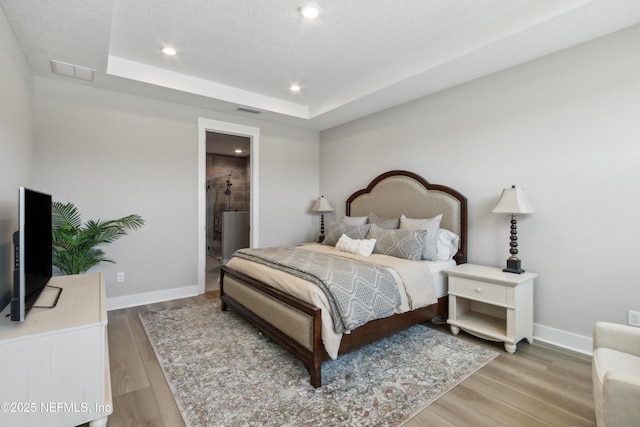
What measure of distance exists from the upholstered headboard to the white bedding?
466 mm

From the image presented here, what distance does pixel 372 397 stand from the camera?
1.98 m

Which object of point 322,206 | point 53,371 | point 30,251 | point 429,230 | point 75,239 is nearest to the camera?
point 53,371

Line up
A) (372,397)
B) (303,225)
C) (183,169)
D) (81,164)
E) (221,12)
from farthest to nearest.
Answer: (303,225)
(183,169)
(81,164)
(221,12)
(372,397)

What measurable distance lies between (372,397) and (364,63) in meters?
3.11

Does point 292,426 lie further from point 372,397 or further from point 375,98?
point 375,98

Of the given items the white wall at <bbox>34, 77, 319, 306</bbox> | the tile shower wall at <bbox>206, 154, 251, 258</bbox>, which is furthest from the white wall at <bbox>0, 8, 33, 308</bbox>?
the tile shower wall at <bbox>206, 154, 251, 258</bbox>

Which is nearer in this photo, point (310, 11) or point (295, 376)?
point (295, 376)

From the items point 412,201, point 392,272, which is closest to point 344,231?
point 412,201

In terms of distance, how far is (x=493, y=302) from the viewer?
2660mm

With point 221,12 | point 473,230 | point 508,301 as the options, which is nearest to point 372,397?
point 508,301

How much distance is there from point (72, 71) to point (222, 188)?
15.5 ft

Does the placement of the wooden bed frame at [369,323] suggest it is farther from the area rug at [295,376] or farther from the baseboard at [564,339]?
the baseboard at [564,339]

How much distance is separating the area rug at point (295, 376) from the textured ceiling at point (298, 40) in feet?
8.52

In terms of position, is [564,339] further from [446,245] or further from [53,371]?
[53,371]
